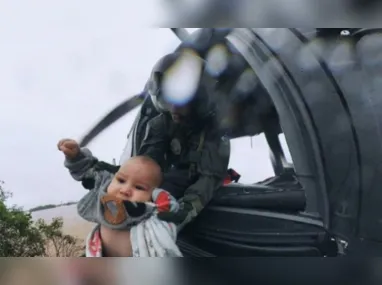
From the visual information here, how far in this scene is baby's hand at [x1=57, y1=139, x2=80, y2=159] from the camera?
94.2 inches

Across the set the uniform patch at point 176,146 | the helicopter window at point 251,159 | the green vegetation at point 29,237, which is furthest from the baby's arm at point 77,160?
the helicopter window at point 251,159

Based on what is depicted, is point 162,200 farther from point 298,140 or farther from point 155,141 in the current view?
point 298,140

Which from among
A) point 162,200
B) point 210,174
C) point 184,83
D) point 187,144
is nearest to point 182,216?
point 162,200

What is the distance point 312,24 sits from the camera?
A: 245 centimetres

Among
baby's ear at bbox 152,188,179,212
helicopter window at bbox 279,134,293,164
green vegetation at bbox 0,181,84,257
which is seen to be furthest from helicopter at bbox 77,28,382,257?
green vegetation at bbox 0,181,84,257

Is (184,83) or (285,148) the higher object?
(184,83)

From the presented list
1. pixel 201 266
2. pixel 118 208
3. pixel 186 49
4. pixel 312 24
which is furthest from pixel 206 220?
pixel 312 24

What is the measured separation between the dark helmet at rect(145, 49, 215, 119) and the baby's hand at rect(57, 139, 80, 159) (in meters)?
0.42

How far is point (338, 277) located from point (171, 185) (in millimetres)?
900

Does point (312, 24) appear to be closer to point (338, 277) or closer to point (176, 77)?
point (176, 77)

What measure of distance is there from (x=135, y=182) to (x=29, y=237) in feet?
1.79

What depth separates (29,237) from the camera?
2.38 metres

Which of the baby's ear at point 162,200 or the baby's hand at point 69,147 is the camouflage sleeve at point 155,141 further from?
the baby's hand at point 69,147

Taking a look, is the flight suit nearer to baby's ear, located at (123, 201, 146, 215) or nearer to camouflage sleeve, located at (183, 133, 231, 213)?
camouflage sleeve, located at (183, 133, 231, 213)
